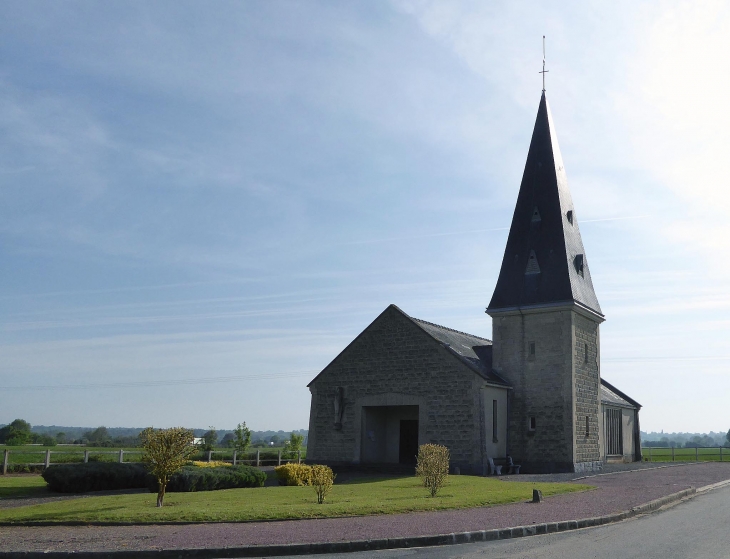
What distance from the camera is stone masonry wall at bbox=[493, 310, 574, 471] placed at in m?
30.3

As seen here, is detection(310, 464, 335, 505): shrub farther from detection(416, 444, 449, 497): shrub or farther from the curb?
the curb

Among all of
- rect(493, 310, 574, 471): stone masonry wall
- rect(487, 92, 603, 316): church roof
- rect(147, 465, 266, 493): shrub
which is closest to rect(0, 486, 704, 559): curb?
rect(147, 465, 266, 493): shrub

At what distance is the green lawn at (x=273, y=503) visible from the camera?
13852 millimetres

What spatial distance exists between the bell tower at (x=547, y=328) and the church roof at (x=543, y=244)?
0.16ft

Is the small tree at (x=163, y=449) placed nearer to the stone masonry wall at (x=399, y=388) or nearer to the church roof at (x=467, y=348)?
the stone masonry wall at (x=399, y=388)

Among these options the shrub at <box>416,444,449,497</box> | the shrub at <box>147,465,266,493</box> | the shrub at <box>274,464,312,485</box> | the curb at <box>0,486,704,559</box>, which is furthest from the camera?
the shrub at <box>274,464,312,485</box>

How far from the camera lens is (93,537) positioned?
11.7m

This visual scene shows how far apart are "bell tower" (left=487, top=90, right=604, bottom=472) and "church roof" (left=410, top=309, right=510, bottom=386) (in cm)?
107

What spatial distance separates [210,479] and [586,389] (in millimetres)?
18941

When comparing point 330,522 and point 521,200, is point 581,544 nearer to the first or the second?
point 330,522

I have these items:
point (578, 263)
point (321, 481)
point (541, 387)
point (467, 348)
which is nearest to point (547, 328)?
point (541, 387)

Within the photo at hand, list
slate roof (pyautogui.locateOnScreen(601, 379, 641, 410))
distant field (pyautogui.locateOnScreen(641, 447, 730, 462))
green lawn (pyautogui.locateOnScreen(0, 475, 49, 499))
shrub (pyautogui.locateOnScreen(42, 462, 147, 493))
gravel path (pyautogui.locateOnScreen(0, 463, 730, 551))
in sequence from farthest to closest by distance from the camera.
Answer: distant field (pyautogui.locateOnScreen(641, 447, 730, 462)) < slate roof (pyautogui.locateOnScreen(601, 379, 641, 410)) < shrub (pyautogui.locateOnScreen(42, 462, 147, 493)) < green lawn (pyautogui.locateOnScreen(0, 475, 49, 499)) < gravel path (pyautogui.locateOnScreen(0, 463, 730, 551))

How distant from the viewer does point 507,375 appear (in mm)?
32281

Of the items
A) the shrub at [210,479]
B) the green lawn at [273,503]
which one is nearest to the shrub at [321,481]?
the green lawn at [273,503]
